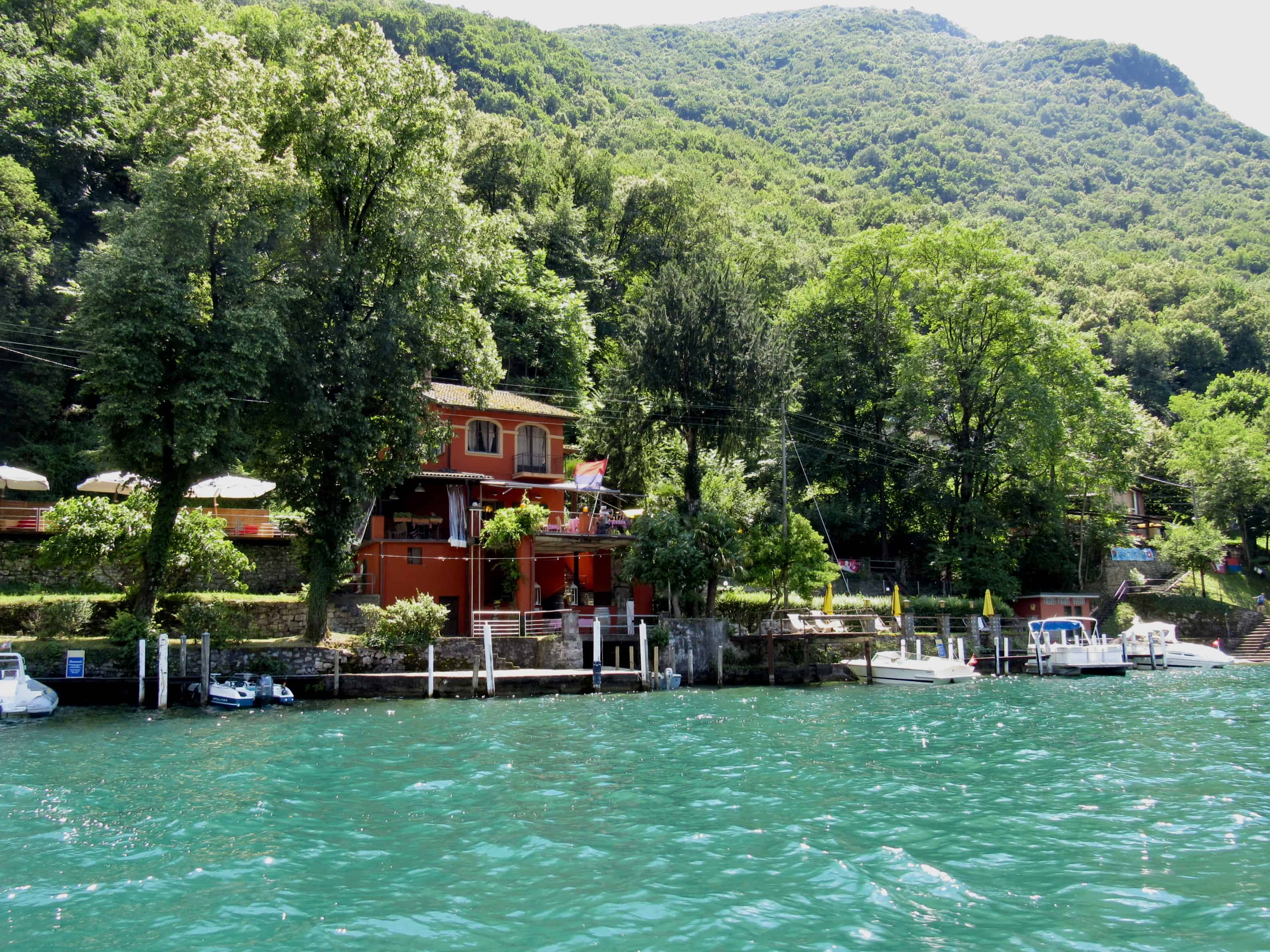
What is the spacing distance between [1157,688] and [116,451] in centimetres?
3412

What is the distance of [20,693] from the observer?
78.0 feet

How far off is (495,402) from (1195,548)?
3963 cm

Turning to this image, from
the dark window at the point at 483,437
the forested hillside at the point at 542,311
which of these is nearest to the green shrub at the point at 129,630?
the forested hillside at the point at 542,311

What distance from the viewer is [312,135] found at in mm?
29734

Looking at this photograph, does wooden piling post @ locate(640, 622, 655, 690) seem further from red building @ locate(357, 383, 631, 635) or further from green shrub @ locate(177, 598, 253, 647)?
green shrub @ locate(177, 598, 253, 647)

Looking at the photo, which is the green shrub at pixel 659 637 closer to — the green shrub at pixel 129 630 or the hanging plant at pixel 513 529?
the hanging plant at pixel 513 529

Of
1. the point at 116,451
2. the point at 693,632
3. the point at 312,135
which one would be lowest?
the point at 693,632

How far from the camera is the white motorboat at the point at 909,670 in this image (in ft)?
119

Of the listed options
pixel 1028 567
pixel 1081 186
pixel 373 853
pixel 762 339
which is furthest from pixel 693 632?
pixel 1081 186

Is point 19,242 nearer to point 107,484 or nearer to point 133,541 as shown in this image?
point 107,484

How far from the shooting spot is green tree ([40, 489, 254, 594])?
29156mm

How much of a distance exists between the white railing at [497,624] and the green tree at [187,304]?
10265mm

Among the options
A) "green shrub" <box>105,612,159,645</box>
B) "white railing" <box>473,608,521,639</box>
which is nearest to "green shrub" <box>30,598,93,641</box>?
"green shrub" <box>105,612,159,645</box>

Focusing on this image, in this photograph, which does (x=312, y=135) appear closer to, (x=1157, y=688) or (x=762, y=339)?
(x=762, y=339)
